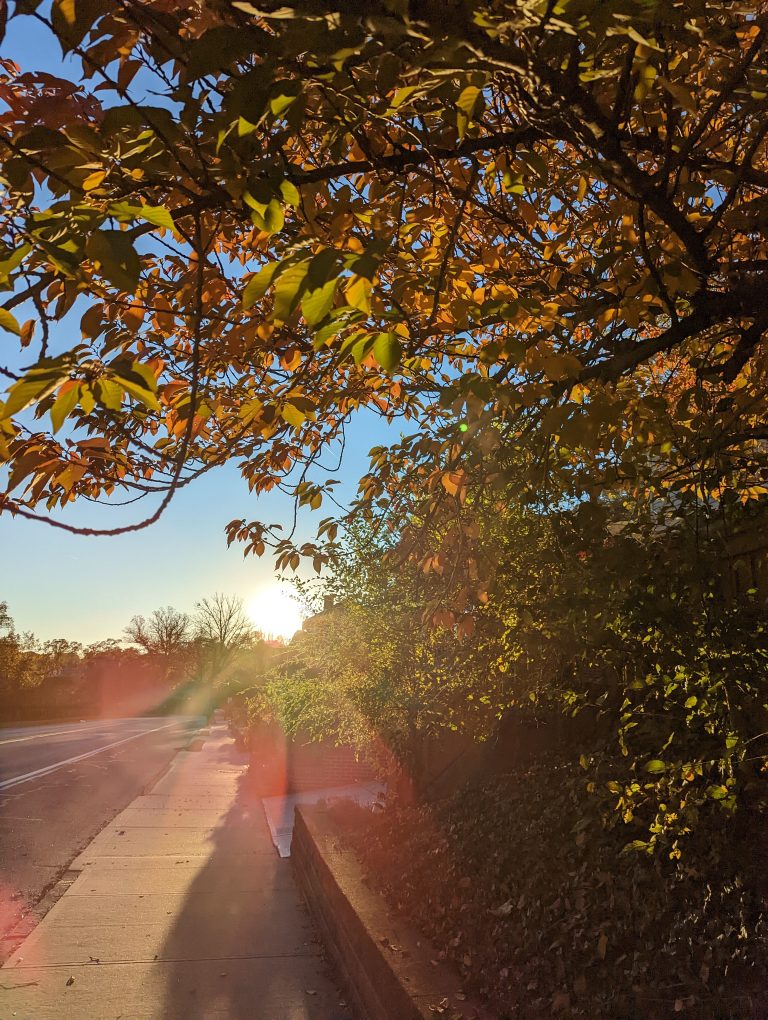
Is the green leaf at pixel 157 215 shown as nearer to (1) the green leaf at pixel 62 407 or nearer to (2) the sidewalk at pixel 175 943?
(1) the green leaf at pixel 62 407

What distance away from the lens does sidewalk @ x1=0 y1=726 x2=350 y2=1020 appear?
4.26 meters

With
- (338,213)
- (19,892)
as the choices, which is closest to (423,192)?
(338,213)

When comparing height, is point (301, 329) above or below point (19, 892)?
above

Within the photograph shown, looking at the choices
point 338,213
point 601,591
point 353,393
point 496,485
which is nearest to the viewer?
point 338,213

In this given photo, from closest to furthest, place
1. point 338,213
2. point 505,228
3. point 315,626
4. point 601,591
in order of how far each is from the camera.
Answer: point 338,213
point 601,591
point 505,228
point 315,626

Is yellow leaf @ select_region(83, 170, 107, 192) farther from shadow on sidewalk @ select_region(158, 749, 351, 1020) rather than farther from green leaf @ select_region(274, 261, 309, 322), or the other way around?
shadow on sidewalk @ select_region(158, 749, 351, 1020)

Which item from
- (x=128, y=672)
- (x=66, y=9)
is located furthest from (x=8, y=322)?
(x=128, y=672)

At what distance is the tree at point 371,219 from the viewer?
4.95ft

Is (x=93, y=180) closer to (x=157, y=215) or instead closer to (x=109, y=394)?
(x=157, y=215)

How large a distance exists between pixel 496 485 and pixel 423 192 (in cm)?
166

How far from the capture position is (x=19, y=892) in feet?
22.4

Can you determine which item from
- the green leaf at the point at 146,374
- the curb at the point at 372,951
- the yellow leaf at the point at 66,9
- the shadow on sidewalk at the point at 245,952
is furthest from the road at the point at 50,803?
the yellow leaf at the point at 66,9

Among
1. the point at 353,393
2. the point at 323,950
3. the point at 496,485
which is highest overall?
the point at 353,393

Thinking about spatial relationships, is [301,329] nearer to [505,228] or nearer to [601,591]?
[505,228]
